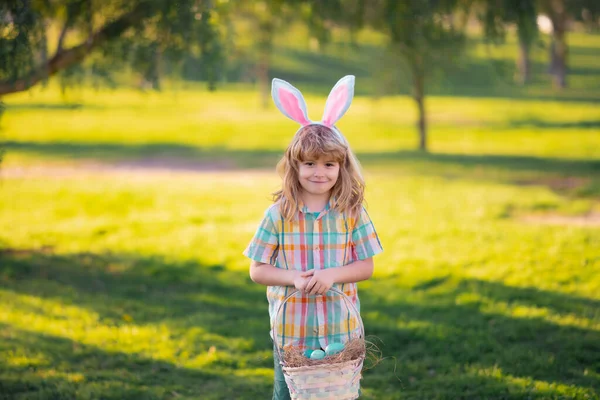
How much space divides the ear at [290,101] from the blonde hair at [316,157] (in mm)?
72

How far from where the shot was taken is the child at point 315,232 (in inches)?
122

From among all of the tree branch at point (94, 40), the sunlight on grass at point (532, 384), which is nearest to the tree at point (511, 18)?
the tree branch at point (94, 40)

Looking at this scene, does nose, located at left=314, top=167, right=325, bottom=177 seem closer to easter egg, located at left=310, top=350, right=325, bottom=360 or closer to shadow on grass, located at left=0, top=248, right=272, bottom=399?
easter egg, located at left=310, top=350, right=325, bottom=360

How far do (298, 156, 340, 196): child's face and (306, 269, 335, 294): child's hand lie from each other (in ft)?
1.19

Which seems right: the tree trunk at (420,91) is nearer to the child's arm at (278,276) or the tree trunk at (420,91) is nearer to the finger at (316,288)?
the child's arm at (278,276)

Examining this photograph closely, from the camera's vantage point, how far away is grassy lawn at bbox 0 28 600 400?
480 cm

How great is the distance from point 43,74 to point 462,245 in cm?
461

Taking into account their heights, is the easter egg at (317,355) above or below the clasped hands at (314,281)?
below

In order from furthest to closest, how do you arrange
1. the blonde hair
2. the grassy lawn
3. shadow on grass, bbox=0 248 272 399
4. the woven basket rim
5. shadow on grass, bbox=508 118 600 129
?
shadow on grass, bbox=508 118 600 129 < the grassy lawn < shadow on grass, bbox=0 248 272 399 < the blonde hair < the woven basket rim

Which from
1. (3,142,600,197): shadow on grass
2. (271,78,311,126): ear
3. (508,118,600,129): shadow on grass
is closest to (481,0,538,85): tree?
(3,142,600,197): shadow on grass

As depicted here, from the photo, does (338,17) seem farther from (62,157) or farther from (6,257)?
(62,157)

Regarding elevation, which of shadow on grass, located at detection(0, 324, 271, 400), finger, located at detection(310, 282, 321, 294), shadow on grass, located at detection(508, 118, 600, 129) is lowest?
shadow on grass, located at detection(0, 324, 271, 400)

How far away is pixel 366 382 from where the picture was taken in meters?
4.77

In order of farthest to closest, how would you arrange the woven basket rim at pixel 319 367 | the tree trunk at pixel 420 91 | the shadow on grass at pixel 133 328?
the tree trunk at pixel 420 91, the shadow on grass at pixel 133 328, the woven basket rim at pixel 319 367
